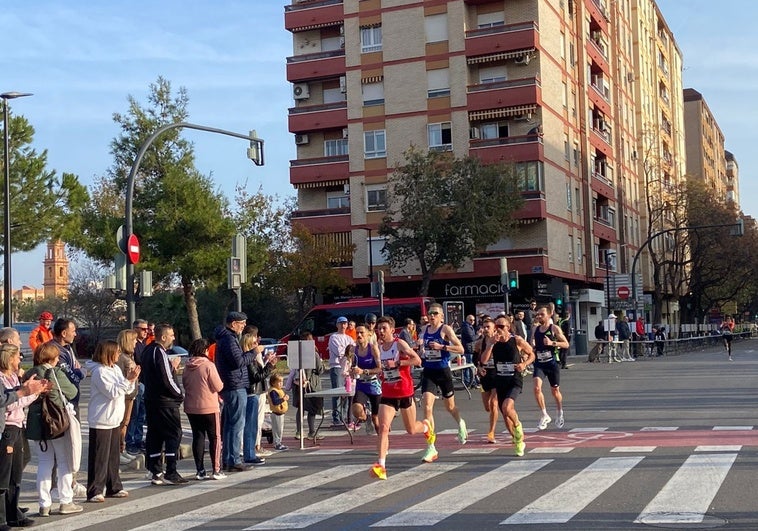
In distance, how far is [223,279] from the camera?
40000mm

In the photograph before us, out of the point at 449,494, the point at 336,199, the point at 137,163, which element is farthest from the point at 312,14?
the point at 449,494

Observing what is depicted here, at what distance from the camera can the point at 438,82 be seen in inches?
2015

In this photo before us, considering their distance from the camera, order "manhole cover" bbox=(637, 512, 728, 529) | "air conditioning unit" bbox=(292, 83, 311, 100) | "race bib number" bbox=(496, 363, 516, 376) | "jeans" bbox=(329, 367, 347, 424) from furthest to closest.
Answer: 1. "air conditioning unit" bbox=(292, 83, 311, 100)
2. "jeans" bbox=(329, 367, 347, 424)
3. "race bib number" bbox=(496, 363, 516, 376)
4. "manhole cover" bbox=(637, 512, 728, 529)

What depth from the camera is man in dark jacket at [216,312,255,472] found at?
1233 centimetres

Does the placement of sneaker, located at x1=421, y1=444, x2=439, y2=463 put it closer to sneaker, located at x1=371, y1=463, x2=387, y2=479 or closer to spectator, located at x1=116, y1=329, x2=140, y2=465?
sneaker, located at x1=371, y1=463, x2=387, y2=479

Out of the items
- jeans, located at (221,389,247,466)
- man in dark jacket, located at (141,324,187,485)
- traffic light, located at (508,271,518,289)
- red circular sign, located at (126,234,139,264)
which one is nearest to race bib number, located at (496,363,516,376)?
jeans, located at (221,389,247,466)

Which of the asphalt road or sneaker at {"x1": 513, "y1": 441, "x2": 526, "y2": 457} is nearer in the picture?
the asphalt road

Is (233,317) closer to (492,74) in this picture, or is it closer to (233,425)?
(233,425)

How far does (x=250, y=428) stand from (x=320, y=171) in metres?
41.0

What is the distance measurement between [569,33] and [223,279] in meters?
26.9

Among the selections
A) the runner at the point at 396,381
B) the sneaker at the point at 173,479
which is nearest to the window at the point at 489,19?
the runner at the point at 396,381

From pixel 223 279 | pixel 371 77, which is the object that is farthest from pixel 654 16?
pixel 223 279

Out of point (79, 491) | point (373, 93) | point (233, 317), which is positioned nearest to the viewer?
point (79, 491)

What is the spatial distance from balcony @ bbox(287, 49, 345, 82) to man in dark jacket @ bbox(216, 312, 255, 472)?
42202mm
